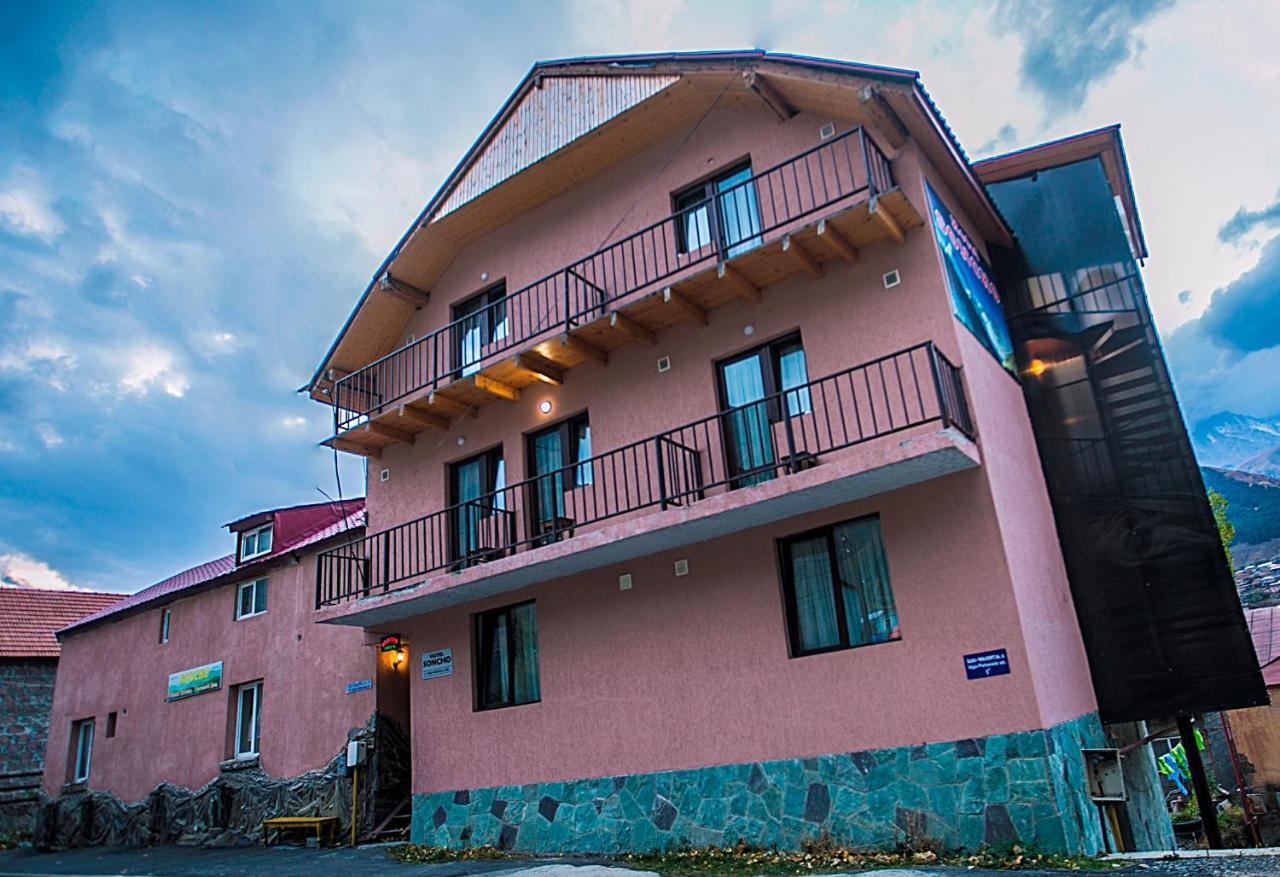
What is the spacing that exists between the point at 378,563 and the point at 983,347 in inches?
402

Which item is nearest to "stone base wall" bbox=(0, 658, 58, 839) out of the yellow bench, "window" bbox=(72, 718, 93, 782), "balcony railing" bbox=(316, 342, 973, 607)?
"window" bbox=(72, 718, 93, 782)

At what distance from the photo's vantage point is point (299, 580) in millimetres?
18234

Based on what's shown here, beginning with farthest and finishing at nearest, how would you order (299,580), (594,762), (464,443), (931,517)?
(299,580) → (464,443) → (594,762) → (931,517)

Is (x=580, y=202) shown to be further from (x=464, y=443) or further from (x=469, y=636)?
(x=469, y=636)

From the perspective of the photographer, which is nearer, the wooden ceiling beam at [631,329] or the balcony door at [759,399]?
the balcony door at [759,399]

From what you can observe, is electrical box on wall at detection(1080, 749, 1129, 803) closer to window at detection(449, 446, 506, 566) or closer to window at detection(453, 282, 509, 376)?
window at detection(449, 446, 506, 566)

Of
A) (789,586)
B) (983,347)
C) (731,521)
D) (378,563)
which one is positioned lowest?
(789,586)

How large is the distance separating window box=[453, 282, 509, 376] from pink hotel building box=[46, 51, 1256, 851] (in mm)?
95

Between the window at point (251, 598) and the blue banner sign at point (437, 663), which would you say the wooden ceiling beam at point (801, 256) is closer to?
the blue banner sign at point (437, 663)

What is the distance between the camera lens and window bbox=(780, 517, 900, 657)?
33.0ft

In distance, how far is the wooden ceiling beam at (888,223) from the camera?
1021 cm

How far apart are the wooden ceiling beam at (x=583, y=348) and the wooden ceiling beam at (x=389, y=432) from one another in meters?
4.14

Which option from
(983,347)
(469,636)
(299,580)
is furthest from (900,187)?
(299,580)

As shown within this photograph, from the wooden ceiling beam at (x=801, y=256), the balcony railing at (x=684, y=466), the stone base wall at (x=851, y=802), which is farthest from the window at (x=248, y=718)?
the wooden ceiling beam at (x=801, y=256)
